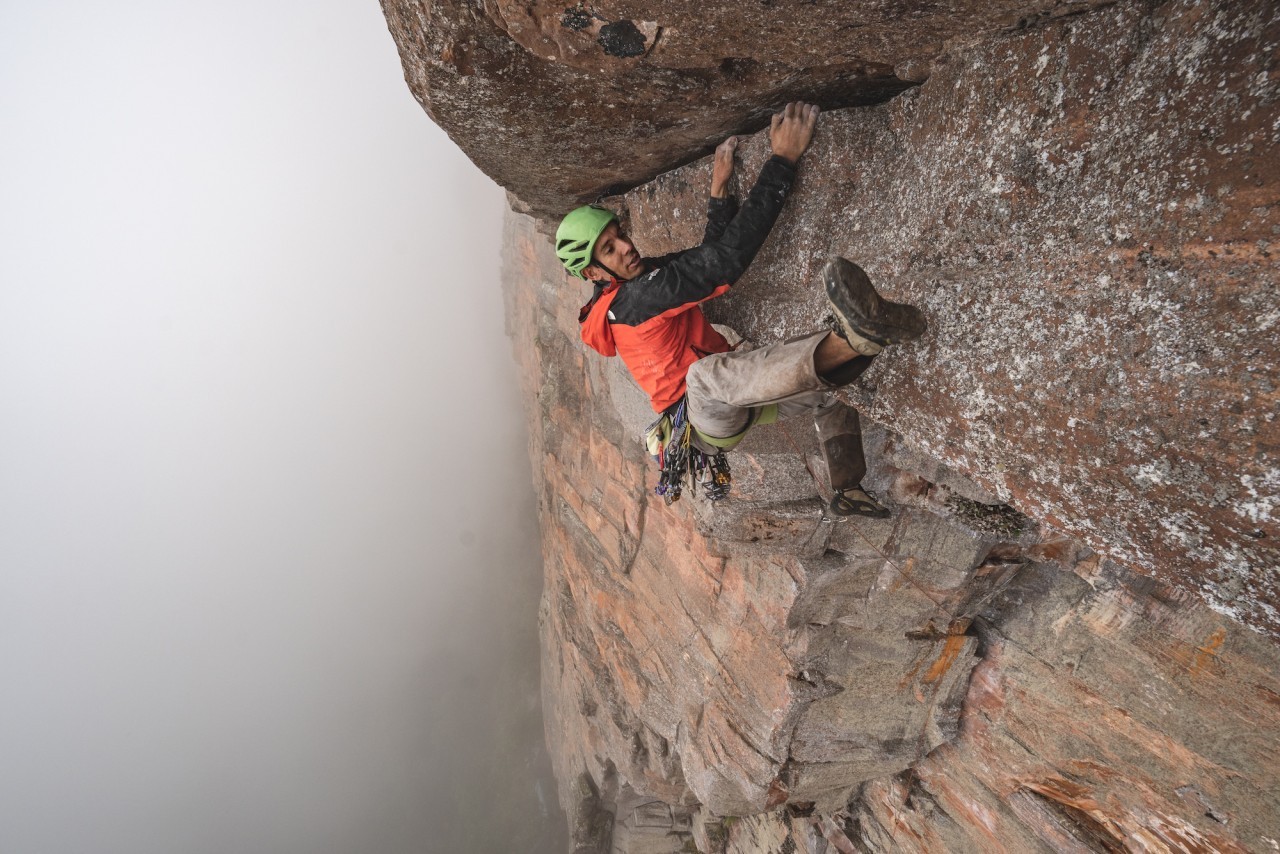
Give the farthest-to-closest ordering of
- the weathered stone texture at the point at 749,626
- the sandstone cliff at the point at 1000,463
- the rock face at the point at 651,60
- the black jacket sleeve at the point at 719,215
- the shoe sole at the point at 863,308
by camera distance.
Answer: the weathered stone texture at the point at 749,626 < the black jacket sleeve at the point at 719,215 < the rock face at the point at 651,60 < the shoe sole at the point at 863,308 < the sandstone cliff at the point at 1000,463

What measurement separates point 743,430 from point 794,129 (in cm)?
179

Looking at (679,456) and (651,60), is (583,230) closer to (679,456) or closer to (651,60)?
(651,60)

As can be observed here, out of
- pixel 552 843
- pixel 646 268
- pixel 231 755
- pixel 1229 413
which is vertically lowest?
pixel 231 755

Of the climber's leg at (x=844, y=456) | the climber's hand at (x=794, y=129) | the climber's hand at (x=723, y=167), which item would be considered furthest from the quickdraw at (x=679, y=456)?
the climber's hand at (x=794, y=129)

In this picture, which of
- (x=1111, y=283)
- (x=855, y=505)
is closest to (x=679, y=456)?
(x=855, y=505)

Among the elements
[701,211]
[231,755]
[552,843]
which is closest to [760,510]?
[701,211]

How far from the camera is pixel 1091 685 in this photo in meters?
4.18

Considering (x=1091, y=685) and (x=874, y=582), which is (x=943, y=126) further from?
(x=1091, y=685)

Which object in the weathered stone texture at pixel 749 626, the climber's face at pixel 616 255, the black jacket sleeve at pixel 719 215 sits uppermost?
the black jacket sleeve at pixel 719 215

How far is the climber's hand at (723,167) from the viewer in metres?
3.43

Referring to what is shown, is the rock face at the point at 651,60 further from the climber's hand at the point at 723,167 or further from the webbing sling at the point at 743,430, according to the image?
the webbing sling at the point at 743,430

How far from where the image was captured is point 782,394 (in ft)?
9.40

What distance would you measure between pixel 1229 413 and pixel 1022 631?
4.11m

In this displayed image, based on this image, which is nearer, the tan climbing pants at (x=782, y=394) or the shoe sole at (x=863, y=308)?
the shoe sole at (x=863, y=308)
